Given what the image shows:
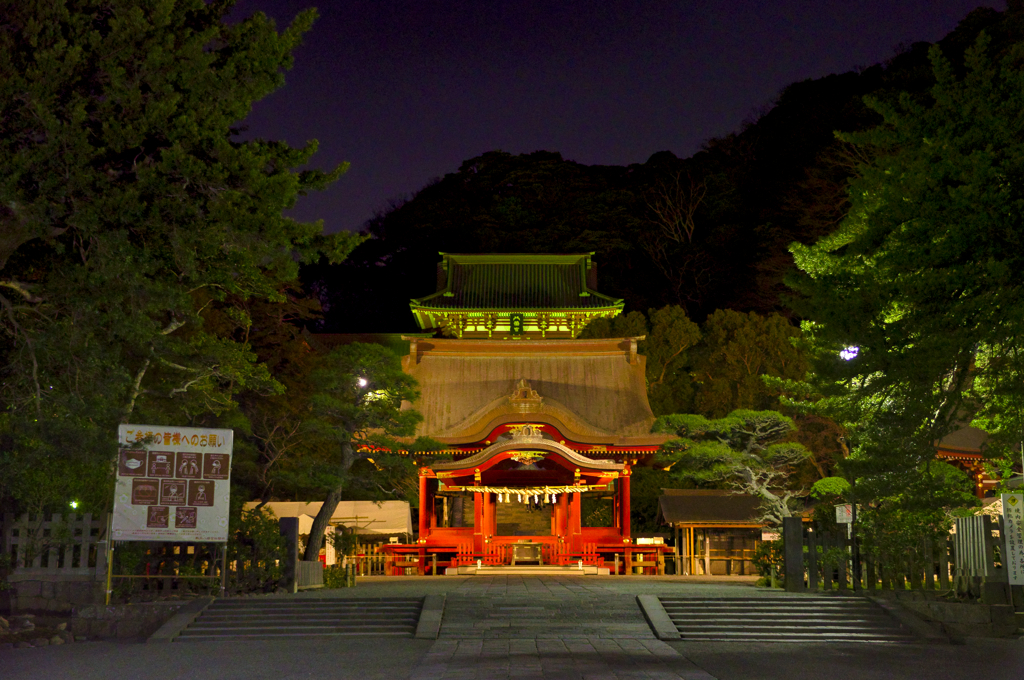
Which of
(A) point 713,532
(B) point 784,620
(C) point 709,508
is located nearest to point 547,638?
(B) point 784,620

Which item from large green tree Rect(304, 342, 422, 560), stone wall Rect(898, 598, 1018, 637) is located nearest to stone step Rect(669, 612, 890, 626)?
stone wall Rect(898, 598, 1018, 637)

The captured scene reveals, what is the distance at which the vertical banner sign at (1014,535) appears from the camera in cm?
1118

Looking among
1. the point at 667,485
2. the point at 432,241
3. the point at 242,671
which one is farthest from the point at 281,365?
the point at 432,241

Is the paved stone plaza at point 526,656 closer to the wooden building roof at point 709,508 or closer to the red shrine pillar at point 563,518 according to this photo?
the red shrine pillar at point 563,518

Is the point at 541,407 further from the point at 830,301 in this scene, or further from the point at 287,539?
the point at 830,301

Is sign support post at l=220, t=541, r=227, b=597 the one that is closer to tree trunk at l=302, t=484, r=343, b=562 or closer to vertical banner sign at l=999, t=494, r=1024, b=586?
tree trunk at l=302, t=484, r=343, b=562

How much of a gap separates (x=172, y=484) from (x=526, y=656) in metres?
→ 6.32

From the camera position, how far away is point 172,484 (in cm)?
1296

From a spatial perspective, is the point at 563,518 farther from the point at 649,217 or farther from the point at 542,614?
the point at 649,217

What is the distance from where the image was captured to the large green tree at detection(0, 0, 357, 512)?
35.9 ft

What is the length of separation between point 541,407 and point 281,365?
24.6 feet

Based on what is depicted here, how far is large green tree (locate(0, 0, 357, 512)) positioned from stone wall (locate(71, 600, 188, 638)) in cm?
192

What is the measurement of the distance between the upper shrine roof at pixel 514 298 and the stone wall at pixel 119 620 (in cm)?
2270

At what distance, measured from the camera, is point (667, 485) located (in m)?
27.1
